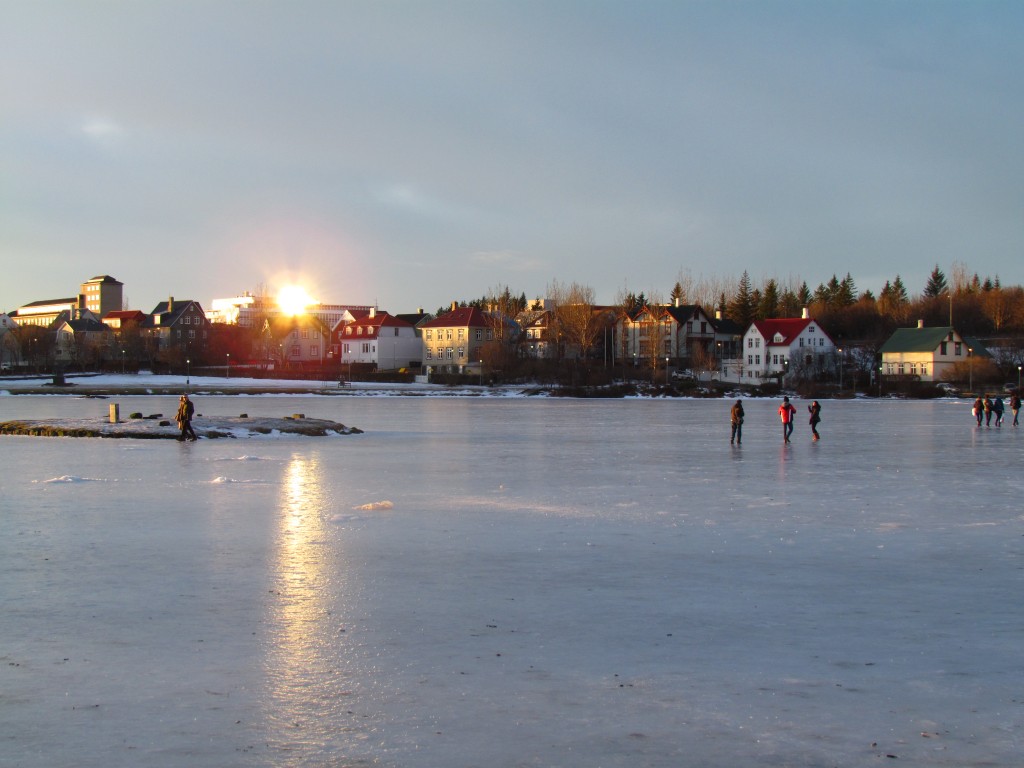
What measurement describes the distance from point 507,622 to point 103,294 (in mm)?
172495

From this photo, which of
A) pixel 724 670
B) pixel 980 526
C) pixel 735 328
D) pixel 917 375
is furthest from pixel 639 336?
pixel 724 670

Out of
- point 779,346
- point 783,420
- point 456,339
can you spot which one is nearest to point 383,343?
point 456,339

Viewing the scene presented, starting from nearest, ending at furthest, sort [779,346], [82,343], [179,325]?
[779,346] < [82,343] < [179,325]

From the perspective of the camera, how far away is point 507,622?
21.5ft

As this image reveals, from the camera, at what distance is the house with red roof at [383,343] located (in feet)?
313

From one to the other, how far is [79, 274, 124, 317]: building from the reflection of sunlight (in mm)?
165279

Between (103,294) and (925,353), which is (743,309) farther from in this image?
(103,294)

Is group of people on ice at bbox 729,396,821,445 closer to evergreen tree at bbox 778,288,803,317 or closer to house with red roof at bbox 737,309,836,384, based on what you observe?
house with red roof at bbox 737,309,836,384

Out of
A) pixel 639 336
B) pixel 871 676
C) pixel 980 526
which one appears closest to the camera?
pixel 871 676

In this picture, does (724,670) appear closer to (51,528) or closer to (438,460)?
(51,528)

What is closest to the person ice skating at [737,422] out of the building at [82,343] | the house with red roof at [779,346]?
the house with red roof at [779,346]

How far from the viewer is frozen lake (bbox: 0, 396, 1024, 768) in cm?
450

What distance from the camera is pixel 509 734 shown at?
4.54m

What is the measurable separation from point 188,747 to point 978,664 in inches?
173
